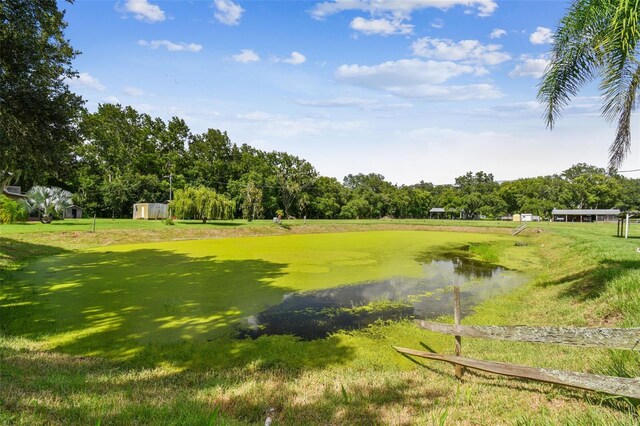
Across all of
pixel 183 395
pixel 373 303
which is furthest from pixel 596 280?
pixel 183 395

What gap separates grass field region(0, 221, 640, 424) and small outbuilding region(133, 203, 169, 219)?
81.0ft

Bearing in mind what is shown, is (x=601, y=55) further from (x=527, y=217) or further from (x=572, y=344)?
(x=527, y=217)

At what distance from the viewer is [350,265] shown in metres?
14.6

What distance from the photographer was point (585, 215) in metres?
64.8

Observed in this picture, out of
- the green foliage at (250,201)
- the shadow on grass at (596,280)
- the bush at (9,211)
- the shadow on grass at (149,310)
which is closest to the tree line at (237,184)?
the green foliage at (250,201)

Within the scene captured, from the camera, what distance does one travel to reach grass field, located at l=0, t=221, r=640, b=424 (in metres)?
3.22

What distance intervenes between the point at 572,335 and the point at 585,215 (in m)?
79.6

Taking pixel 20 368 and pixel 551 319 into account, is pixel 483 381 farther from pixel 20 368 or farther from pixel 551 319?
pixel 20 368

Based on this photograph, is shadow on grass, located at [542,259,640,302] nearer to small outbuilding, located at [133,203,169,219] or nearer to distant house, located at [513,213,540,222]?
small outbuilding, located at [133,203,169,219]

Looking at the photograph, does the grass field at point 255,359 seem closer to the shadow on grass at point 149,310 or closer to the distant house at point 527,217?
the shadow on grass at point 149,310

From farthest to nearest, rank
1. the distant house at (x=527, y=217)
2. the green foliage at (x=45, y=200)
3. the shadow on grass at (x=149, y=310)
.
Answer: the distant house at (x=527, y=217), the green foliage at (x=45, y=200), the shadow on grass at (x=149, y=310)

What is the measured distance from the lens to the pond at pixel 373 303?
7168mm

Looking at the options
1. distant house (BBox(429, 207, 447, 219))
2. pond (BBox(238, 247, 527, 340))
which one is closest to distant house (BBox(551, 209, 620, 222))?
distant house (BBox(429, 207, 447, 219))

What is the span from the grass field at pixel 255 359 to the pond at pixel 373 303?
547 mm
